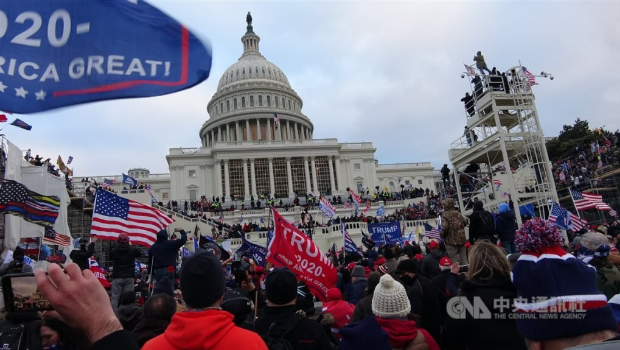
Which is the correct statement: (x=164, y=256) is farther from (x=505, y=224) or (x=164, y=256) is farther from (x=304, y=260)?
(x=505, y=224)

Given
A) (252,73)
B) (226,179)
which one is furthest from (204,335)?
(252,73)

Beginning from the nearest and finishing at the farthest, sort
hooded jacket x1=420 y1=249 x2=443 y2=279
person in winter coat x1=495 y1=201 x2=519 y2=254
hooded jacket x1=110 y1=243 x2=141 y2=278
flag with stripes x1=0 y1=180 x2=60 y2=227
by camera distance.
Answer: hooded jacket x1=420 y1=249 x2=443 y2=279
hooded jacket x1=110 y1=243 x2=141 y2=278
person in winter coat x1=495 y1=201 x2=519 y2=254
flag with stripes x1=0 y1=180 x2=60 y2=227

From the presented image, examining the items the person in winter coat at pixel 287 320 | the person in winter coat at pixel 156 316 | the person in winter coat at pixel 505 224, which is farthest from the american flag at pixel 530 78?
the person in winter coat at pixel 156 316

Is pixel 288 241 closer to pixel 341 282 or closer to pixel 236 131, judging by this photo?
pixel 341 282

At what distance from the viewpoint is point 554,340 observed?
6.95ft

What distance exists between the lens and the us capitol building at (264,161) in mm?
63625

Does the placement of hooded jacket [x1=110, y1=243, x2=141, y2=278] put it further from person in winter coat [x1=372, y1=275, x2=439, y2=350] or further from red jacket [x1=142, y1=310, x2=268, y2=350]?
red jacket [x1=142, y1=310, x2=268, y2=350]

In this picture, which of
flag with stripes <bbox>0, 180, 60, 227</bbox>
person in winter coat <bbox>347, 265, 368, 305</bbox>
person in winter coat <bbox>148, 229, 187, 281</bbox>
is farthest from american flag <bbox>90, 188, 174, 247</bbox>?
person in winter coat <bbox>347, 265, 368, 305</bbox>

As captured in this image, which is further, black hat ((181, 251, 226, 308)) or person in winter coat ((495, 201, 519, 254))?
person in winter coat ((495, 201, 519, 254))

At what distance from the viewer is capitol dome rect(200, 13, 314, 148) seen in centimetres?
8006

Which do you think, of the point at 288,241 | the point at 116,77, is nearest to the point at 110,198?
the point at 288,241

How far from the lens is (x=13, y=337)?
Result: 12.0ft

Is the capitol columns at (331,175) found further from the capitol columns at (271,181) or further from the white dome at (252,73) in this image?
the white dome at (252,73)

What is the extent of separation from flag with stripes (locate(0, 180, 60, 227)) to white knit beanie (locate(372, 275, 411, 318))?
13206mm
